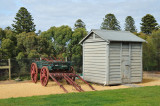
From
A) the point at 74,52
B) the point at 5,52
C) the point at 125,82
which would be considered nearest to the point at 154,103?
the point at 125,82

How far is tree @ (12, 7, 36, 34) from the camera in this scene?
33031 mm

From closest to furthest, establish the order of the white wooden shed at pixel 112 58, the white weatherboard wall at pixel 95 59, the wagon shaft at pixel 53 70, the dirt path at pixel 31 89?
the dirt path at pixel 31 89, the wagon shaft at pixel 53 70, the white wooden shed at pixel 112 58, the white weatherboard wall at pixel 95 59

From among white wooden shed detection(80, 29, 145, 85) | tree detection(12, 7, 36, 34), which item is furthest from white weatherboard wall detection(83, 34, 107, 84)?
tree detection(12, 7, 36, 34)

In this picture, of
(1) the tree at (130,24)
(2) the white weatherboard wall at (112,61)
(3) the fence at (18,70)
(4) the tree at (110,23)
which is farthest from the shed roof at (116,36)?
(1) the tree at (130,24)

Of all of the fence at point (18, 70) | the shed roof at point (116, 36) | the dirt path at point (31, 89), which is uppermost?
the shed roof at point (116, 36)

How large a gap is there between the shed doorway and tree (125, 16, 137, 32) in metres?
35.7

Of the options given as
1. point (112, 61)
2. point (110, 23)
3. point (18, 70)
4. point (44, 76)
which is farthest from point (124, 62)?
point (110, 23)

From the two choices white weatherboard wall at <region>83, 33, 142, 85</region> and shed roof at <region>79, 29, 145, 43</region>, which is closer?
white weatherboard wall at <region>83, 33, 142, 85</region>

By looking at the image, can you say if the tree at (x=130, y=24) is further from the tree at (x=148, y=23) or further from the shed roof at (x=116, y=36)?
the shed roof at (x=116, y=36)

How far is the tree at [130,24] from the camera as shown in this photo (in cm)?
4885

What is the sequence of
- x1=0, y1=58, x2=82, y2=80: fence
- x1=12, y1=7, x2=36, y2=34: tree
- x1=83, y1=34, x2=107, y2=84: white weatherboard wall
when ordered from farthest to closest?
x1=12, y1=7, x2=36, y2=34: tree < x1=0, y1=58, x2=82, y2=80: fence < x1=83, y1=34, x2=107, y2=84: white weatherboard wall

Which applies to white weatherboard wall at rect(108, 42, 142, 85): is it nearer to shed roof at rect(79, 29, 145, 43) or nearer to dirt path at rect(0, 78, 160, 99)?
shed roof at rect(79, 29, 145, 43)

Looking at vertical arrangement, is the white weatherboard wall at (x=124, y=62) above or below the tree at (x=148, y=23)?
below

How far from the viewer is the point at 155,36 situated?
26.8m
